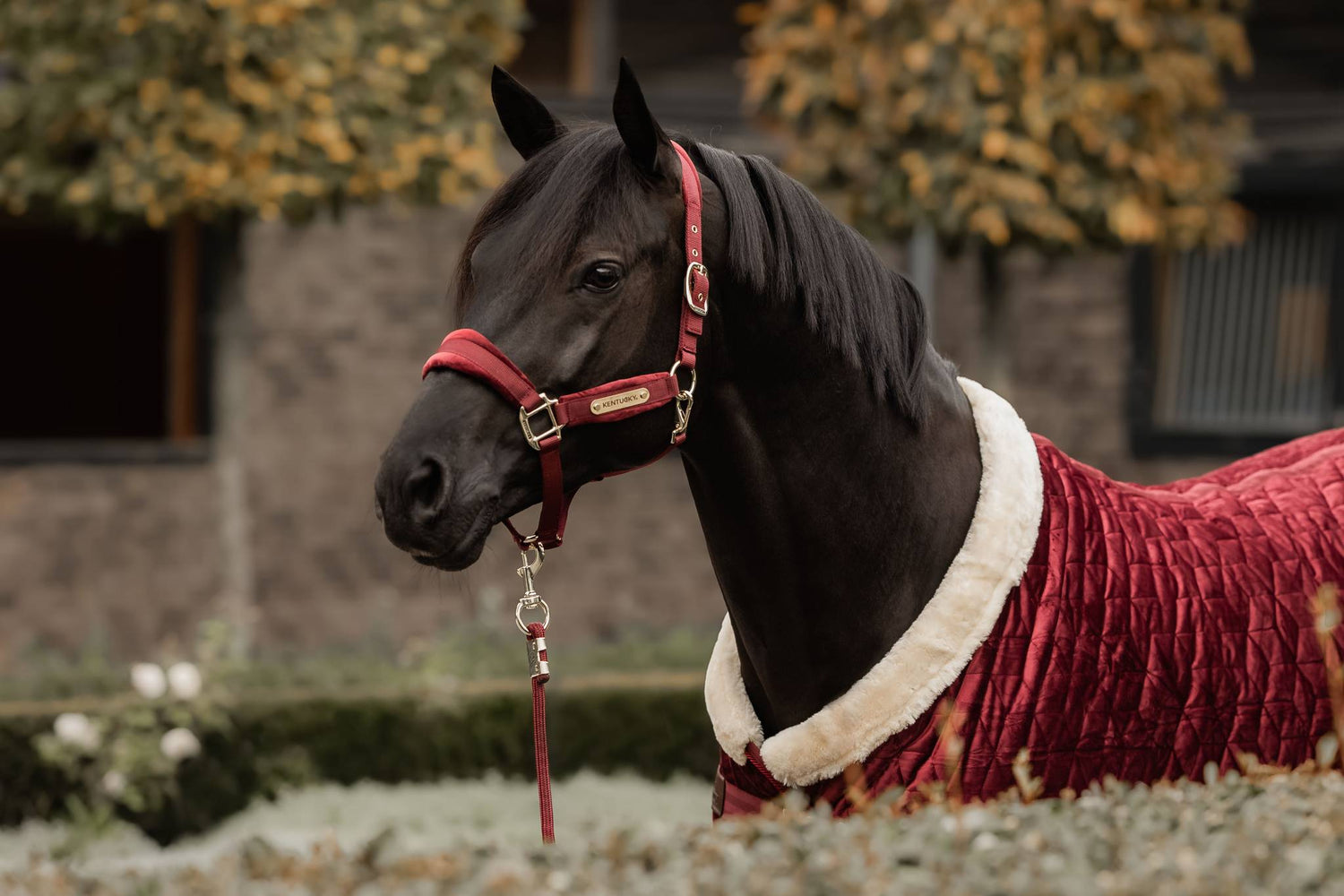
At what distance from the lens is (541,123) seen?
9.20ft

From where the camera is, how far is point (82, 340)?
41.0ft

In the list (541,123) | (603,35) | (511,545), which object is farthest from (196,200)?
(541,123)

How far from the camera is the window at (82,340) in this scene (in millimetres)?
12117

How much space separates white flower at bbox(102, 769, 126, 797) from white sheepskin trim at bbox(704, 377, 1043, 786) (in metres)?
3.98

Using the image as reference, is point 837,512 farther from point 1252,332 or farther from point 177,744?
point 1252,332

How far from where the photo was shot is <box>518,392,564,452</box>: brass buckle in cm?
237

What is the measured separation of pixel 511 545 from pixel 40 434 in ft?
21.8

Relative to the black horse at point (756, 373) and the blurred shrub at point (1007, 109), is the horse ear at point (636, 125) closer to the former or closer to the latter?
the black horse at point (756, 373)

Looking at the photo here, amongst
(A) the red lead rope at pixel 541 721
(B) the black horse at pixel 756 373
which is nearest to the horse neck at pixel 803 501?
(B) the black horse at pixel 756 373

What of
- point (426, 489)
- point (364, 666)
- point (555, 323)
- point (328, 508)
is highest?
point (555, 323)

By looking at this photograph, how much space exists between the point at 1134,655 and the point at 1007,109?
4.97 meters

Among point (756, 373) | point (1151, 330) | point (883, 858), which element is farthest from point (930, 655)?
point (1151, 330)

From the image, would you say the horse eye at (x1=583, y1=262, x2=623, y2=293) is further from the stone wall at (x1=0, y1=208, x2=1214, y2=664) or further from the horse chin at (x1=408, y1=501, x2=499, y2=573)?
the stone wall at (x1=0, y1=208, x2=1214, y2=664)

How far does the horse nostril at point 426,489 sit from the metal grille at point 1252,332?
8.55 meters
